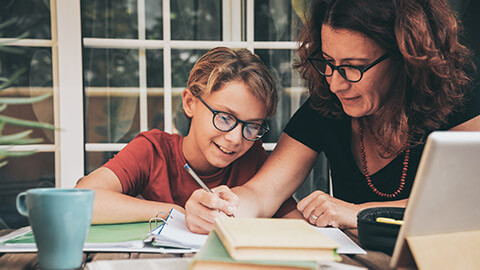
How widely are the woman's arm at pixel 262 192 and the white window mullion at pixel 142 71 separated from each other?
39.5 inches

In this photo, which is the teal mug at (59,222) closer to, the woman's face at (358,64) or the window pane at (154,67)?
the woman's face at (358,64)

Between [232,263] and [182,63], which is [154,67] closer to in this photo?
[182,63]

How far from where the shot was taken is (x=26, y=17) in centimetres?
221

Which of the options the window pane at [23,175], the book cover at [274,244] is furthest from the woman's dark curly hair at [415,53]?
the window pane at [23,175]

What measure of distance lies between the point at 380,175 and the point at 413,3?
0.55 meters

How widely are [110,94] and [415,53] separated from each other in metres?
1.54

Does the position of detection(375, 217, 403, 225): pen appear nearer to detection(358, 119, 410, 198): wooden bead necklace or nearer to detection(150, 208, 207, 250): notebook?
detection(150, 208, 207, 250): notebook

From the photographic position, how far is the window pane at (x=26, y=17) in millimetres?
2201

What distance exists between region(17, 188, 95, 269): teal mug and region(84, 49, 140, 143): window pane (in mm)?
1616

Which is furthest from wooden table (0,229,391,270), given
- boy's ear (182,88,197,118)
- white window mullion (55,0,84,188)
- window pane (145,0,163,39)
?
window pane (145,0,163,39)

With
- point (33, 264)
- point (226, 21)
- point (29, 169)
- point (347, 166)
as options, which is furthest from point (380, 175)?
point (29, 169)

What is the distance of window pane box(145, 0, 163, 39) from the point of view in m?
2.28

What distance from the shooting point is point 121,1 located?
2242mm

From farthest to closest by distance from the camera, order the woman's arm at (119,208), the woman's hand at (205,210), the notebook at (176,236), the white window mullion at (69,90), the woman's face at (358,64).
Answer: the white window mullion at (69,90), the woman's face at (358,64), the woman's arm at (119,208), the woman's hand at (205,210), the notebook at (176,236)
